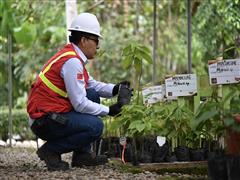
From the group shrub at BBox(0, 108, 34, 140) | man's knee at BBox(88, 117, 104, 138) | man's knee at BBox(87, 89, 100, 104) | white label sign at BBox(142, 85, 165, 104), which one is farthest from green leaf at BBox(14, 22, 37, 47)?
man's knee at BBox(88, 117, 104, 138)

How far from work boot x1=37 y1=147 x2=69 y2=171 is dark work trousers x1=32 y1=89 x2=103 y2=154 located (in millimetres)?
33

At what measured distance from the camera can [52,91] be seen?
4.30m

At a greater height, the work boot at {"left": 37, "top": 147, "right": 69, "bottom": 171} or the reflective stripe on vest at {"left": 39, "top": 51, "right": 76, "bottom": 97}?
the reflective stripe on vest at {"left": 39, "top": 51, "right": 76, "bottom": 97}

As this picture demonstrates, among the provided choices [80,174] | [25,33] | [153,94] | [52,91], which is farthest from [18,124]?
[80,174]

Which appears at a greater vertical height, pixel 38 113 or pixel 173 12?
pixel 173 12

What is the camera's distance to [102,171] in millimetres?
4250

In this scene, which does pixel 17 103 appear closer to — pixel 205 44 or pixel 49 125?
pixel 205 44

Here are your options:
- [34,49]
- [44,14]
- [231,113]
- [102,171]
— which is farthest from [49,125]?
[34,49]

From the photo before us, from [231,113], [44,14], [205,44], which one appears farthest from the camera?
[44,14]

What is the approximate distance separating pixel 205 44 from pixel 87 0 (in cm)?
329

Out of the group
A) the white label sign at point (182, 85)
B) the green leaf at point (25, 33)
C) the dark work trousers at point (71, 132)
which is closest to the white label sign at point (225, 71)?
the white label sign at point (182, 85)

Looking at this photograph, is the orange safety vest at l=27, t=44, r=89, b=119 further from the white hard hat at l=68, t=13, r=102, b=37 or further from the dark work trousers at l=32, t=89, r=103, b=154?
the white hard hat at l=68, t=13, r=102, b=37

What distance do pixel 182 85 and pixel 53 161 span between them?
110cm

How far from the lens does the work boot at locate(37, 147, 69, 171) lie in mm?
4348
